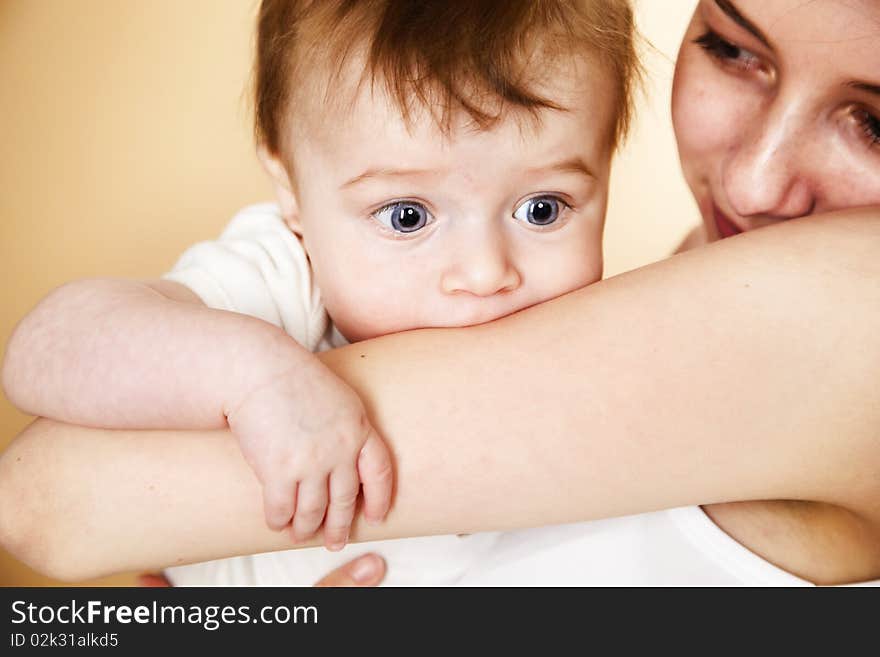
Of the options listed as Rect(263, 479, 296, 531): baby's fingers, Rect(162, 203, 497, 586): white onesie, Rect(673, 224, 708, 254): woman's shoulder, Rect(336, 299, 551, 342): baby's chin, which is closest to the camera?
Rect(263, 479, 296, 531): baby's fingers

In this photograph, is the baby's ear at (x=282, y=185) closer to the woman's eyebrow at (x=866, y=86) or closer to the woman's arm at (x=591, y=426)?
the woman's arm at (x=591, y=426)

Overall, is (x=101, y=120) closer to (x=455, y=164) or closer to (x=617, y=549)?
(x=455, y=164)

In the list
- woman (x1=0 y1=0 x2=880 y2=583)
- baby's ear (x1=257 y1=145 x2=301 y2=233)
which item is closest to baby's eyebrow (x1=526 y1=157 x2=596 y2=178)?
woman (x1=0 y1=0 x2=880 y2=583)

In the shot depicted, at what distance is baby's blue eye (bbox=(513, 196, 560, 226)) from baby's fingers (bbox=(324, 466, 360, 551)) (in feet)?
1.40

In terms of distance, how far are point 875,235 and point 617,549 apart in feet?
1.38

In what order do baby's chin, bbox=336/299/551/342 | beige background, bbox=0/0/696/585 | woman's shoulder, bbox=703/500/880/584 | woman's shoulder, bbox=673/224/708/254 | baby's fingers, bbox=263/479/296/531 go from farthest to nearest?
beige background, bbox=0/0/696/585, woman's shoulder, bbox=673/224/708/254, baby's chin, bbox=336/299/551/342, woman's shoulder, bbox=703/500/880/584, baby's fingers, bbox=263/479/296/531

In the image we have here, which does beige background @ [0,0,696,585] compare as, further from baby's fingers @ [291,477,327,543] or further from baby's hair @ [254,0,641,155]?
baby's fingers @ [291,477,327,543]

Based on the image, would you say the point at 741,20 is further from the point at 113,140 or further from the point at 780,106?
the point at 113,140

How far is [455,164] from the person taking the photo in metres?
1.04

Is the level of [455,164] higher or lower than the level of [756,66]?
lower

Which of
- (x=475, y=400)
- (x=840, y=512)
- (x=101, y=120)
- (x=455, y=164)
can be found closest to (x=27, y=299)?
(x=101, y=120)

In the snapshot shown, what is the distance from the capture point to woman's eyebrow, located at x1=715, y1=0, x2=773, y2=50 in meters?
1.05

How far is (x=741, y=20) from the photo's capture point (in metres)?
1.07

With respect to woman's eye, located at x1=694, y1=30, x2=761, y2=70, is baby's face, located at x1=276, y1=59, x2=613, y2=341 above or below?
below
